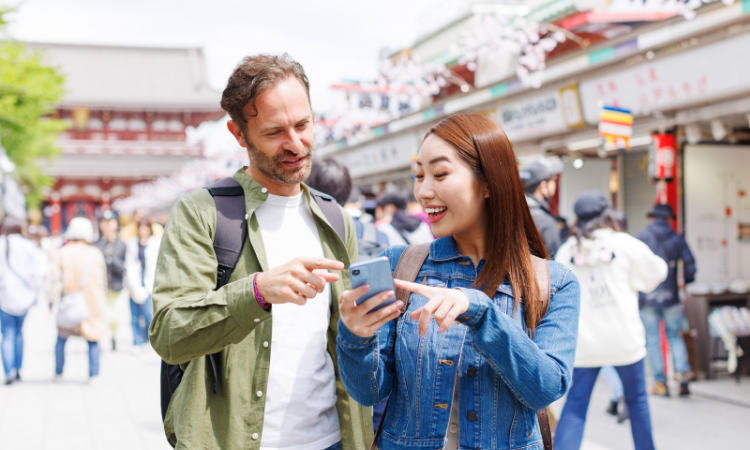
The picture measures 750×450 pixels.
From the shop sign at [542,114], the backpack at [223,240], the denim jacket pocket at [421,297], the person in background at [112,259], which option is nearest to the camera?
the denim jacket pocket at [421,297]

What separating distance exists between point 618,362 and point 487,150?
256 cm

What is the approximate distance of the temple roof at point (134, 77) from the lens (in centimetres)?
3228

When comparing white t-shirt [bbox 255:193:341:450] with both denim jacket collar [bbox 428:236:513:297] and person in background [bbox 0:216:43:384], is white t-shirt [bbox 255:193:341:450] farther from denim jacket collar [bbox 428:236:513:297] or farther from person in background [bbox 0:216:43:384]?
person in background [bbox 0:216:43:384]

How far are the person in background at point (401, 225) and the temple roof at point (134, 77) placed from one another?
28.6m

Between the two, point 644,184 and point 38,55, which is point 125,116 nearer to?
point 38,55

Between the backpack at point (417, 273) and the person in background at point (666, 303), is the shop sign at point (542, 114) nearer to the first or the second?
the person in background at point (666, 303)

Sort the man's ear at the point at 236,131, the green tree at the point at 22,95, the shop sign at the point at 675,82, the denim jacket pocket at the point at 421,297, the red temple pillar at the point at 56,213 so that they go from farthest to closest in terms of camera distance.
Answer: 1. the red temple pillar at the point at 56,213
2. the green tree at the point at 22,95
3. the shop sign at the point at 675,82
4. the man's ear at the point at 236,131
5. the denim jacket pocket at the point at 421,297

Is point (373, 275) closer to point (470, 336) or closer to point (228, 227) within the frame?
point (470, 336)

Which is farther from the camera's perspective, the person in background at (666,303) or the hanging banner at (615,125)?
the hanging banner at (615,125)

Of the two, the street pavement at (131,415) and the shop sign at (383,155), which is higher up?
the shop sign at (383,155)

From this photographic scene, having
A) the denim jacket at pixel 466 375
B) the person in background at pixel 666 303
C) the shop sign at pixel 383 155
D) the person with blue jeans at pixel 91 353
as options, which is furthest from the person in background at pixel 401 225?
the shop sign at pixel 383 155

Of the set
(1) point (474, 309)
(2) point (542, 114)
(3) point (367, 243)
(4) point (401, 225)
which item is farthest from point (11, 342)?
(2) point (542, 114)

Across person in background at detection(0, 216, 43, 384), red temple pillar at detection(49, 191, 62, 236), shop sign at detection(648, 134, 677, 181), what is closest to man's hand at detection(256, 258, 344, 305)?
shop sign at detection(648, 134, 677, 181)

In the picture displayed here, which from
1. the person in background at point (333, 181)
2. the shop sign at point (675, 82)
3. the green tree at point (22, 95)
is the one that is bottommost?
the person in background at point (333, 181)
